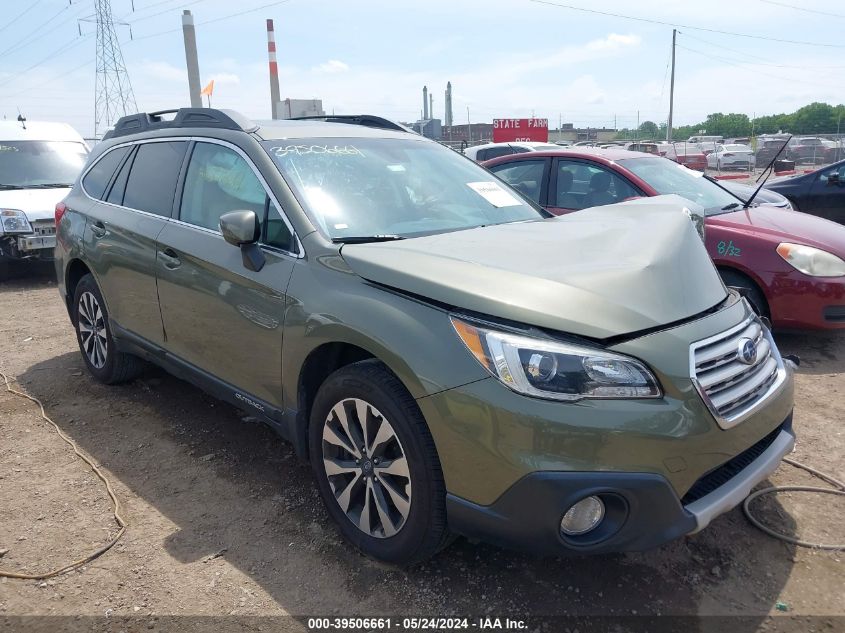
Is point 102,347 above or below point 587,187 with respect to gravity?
below

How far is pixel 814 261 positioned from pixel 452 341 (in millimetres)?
3842

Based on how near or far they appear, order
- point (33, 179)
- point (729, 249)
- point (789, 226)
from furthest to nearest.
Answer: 1. point (33, 179)
2. point (789, 226)
3. point (729, 249)

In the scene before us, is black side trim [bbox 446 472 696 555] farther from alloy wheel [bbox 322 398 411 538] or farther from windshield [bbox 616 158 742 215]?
windshield [bbox 616 158 742 215]

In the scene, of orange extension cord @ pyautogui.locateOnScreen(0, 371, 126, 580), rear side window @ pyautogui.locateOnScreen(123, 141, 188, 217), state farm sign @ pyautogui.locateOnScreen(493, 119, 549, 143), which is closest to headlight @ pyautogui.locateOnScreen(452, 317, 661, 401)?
orange extension cord @ pyautogui.locateOnScreen(0, 371, 126, 580)

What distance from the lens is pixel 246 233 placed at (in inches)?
113

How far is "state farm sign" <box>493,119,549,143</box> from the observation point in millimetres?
29609

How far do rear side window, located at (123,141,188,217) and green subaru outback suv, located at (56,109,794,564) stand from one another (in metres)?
0.03

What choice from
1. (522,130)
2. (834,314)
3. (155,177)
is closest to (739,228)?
(834,314)

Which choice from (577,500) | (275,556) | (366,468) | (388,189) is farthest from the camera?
(388,189)

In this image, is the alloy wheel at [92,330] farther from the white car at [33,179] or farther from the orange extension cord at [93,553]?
the white car at [33,179]

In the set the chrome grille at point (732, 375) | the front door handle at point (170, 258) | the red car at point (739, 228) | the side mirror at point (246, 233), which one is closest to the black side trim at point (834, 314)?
the red car at point (739, 228)

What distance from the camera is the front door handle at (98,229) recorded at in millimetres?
4277

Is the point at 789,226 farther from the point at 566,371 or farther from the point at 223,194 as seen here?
the point at 223,194

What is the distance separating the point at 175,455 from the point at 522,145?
12589 millimetres
